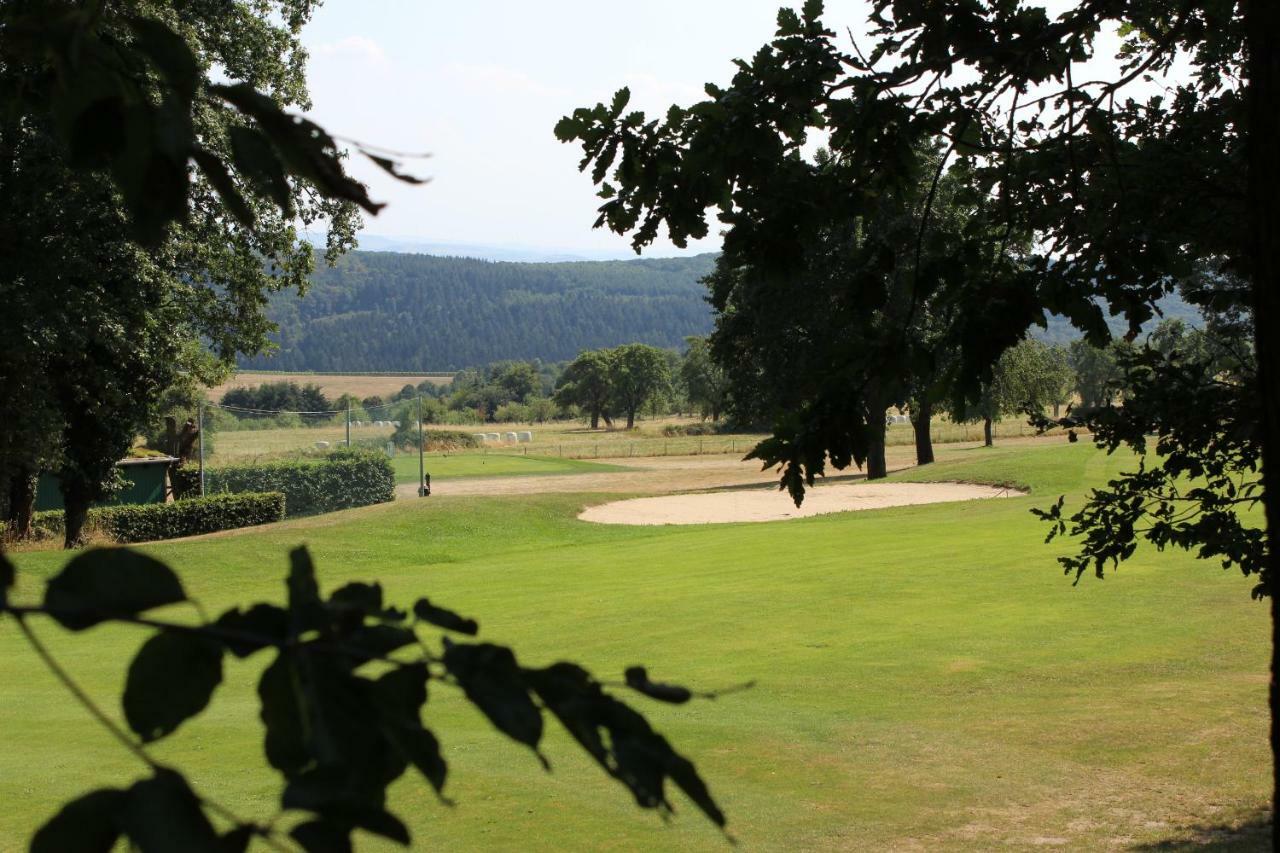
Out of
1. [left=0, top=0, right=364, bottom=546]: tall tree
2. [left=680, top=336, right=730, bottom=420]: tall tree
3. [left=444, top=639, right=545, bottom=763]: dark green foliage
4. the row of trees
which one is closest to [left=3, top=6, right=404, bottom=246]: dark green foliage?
the row of trees

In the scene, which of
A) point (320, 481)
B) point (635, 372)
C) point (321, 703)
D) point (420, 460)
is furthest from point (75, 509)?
point (635, 372)

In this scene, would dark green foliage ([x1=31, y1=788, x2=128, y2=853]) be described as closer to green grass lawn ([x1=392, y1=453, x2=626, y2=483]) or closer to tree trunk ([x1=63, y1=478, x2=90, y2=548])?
tree trunk ([x1=63, y1=478, x2=90, y2=548])

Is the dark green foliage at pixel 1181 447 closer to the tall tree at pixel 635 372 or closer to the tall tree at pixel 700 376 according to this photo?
the tall tree at pixel 700 376

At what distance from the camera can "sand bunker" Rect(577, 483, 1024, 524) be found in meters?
31.7

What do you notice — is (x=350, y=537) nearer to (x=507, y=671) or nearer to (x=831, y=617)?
(x=831, y=617)

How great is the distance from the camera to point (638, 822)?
6070 millimetres

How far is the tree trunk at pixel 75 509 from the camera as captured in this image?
23.6 m

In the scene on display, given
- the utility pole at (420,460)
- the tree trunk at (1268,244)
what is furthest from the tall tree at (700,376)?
the tree trunk at (1268,244)

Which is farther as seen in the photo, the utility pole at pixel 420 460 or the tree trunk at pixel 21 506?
the utility pole at pixel 420 460

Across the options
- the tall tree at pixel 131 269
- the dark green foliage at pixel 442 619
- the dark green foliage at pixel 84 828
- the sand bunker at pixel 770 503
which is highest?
the tall tree at pixel 131 269

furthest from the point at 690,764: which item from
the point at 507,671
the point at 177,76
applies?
the point at 177,76

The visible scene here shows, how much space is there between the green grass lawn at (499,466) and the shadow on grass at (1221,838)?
50.0 metres

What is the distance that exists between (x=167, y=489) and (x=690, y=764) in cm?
3400

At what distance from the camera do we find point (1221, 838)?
227 inches
